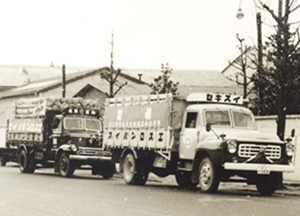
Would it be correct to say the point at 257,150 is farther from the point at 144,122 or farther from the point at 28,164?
the point at 28,164

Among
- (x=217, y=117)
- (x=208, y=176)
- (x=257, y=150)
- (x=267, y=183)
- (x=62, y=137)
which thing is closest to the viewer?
(x=257, y=150)

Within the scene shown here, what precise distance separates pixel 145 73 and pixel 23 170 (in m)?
73.3

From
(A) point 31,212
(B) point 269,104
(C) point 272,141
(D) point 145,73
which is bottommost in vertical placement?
(A) point 31,212

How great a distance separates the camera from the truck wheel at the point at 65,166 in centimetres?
2448

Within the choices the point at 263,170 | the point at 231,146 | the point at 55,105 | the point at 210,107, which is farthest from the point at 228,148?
the point at 55,105

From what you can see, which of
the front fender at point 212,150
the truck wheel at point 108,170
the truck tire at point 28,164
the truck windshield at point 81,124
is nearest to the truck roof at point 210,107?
the front fender at point 212,150

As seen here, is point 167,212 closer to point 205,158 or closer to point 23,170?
point 205,158

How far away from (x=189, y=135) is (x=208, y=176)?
5.90ft

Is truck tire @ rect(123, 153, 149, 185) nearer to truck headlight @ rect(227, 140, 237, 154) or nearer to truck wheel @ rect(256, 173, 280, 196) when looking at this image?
truck wheel @ rect(256, 173, 280, 196)

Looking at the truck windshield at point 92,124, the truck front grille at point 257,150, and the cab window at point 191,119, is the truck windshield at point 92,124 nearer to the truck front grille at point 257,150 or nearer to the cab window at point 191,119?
the cab window at point 191,119

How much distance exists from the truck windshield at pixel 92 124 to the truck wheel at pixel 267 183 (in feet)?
32.5

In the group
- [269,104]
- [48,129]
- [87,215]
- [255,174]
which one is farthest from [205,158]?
[269,104]

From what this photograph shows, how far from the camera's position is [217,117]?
18.9 meters

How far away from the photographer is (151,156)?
20.8 meters
